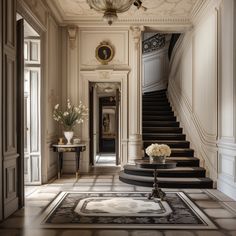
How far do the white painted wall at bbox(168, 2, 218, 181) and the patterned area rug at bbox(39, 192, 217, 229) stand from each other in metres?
1.67

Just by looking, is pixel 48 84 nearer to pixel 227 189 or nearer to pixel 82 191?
pixel 82 191

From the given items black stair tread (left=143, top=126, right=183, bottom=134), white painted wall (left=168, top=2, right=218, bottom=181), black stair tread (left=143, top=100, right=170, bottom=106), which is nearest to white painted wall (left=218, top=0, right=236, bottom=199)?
white painted wall (left=168, top=2, right=218, bottom=181)

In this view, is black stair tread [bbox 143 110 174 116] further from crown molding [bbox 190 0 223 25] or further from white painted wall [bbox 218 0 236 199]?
white painted wall [bbox 218 0 236 199]

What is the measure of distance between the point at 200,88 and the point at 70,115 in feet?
10.2

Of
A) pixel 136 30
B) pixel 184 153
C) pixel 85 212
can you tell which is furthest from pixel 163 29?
pixel 85 212

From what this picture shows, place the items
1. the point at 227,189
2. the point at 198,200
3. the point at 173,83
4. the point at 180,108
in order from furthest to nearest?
the point at 173,83 → the point at 180,108 → the point at 227,189 → the point at 198,200

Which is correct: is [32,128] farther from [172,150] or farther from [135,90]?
[172,150]

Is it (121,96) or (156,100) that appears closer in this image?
(121,96)

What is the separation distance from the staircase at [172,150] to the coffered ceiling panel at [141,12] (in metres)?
2.85

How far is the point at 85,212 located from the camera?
15.1ft

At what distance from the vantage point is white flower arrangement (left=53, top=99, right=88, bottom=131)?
299 inches

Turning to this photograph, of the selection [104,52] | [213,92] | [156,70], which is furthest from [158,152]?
[156,70]

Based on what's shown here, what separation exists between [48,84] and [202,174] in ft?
12.6

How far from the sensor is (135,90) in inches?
327
